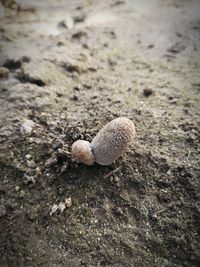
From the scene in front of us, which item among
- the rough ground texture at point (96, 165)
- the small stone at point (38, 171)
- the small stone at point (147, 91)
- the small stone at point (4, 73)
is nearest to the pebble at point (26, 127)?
the rough ground texture at point (96, 165)

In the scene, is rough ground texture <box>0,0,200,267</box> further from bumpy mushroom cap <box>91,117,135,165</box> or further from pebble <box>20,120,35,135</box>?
bumpy mushroom cap <box>91,117,135,165</box>

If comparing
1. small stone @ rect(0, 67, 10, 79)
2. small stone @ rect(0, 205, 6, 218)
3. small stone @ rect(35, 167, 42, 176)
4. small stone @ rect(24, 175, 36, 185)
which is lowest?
small stone @ rect(0, 205, 6, 218)

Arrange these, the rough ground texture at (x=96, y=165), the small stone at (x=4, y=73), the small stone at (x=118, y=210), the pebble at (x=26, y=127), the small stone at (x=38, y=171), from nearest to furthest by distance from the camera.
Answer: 1. the rough ground texture at (x=96, y=165)
2. the small stone at (x=118, y=210)
3. the small stone at (x=38, y=171)
4. the pebble at (x=26, y=127)
5. the small stone at (x=4, y=73)

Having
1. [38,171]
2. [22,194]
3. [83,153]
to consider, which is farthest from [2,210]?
[83,153]

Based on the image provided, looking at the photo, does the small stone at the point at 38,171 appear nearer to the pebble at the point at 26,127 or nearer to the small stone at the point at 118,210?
the pebble at the point at 26,127

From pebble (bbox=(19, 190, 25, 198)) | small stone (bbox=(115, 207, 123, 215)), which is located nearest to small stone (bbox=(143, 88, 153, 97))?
small stone (bbox=(115, 207, 123, 215))

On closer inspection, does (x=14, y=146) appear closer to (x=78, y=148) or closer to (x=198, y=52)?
(x=78, y=148)

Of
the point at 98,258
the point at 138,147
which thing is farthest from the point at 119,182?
the point at 98,258
